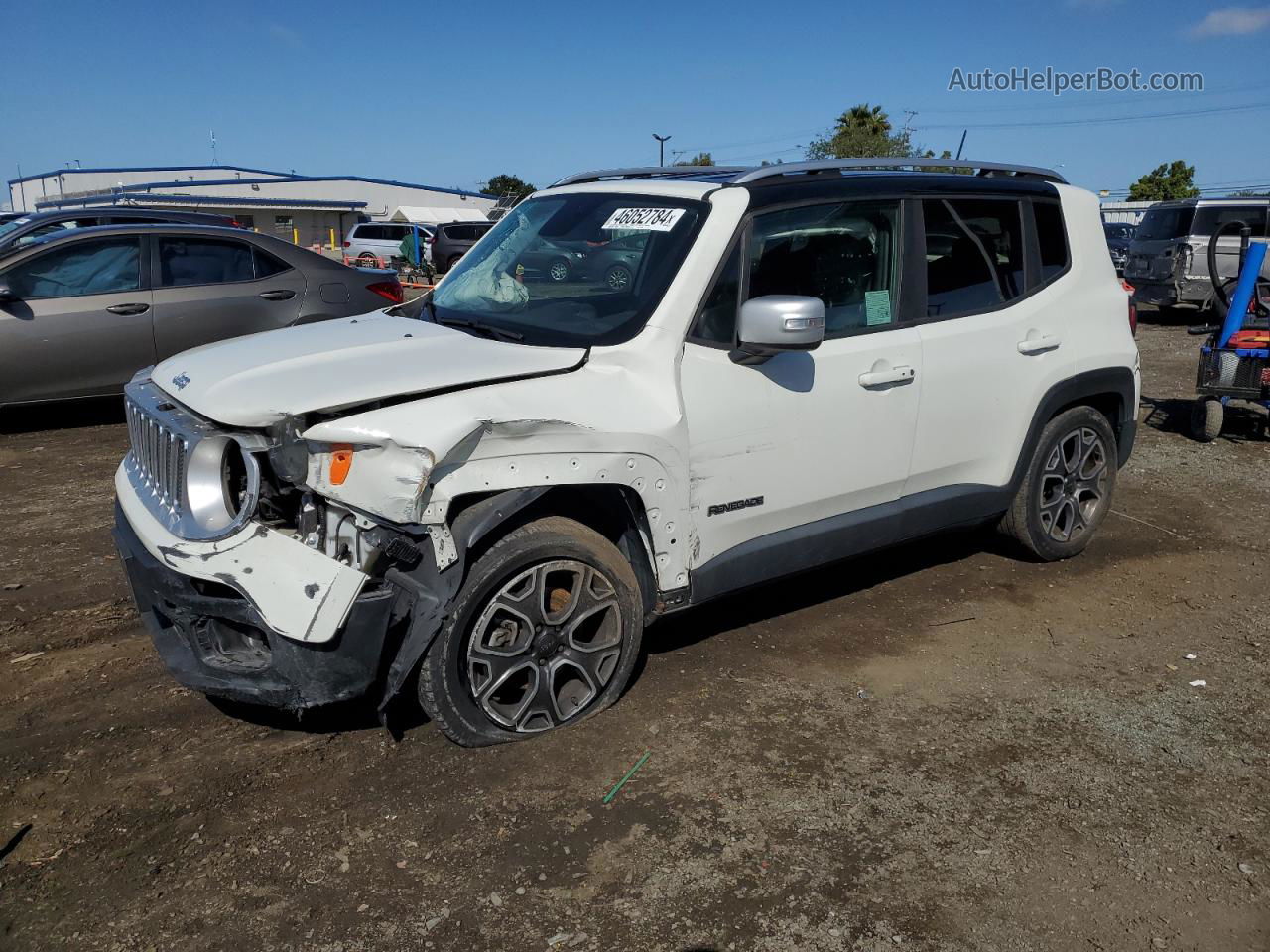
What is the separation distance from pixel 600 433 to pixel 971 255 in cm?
230

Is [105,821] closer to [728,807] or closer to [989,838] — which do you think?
[728,807]

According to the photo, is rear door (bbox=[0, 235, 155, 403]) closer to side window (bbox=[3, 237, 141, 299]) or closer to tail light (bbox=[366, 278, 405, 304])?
side window (bbox=[3, 237, 141, 299])

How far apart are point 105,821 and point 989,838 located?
106 inches

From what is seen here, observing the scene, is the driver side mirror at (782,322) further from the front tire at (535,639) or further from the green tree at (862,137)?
the green tree at (862,137)

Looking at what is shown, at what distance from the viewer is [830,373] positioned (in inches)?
163

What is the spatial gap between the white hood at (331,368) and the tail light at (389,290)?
535 centimetres

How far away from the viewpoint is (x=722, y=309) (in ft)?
12.7

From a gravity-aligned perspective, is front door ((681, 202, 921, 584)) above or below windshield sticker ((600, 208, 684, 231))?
below

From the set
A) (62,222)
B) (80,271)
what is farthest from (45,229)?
(80,271)

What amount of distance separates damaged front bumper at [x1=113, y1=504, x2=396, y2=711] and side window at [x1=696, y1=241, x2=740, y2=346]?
4.92 feet

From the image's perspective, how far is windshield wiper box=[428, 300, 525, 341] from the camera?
12.7 feet

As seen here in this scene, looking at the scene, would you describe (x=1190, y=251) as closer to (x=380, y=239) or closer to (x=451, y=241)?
(x=451, y=241)

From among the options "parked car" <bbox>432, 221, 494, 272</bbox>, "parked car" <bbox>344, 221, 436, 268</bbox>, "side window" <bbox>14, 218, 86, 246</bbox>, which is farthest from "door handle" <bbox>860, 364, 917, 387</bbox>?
"parked car" <bbox>344, 221, 436, 268</bbox>

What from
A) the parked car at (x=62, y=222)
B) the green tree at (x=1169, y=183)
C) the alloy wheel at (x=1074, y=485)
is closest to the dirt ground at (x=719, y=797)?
the alloy wheel at (x=1074, y=485)
